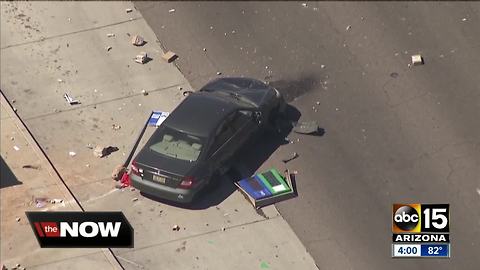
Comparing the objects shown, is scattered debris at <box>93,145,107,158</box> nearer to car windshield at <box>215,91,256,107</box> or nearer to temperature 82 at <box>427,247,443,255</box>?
car windshield at <box>215,91,256,107</box>

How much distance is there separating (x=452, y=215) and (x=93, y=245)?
22.9 feet

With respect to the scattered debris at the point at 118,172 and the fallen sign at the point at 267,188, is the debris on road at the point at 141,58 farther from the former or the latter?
the fallen sign at the point at 267,188

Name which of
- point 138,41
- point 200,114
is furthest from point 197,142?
point 138,41

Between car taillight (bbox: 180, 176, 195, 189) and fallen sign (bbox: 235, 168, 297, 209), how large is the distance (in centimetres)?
115

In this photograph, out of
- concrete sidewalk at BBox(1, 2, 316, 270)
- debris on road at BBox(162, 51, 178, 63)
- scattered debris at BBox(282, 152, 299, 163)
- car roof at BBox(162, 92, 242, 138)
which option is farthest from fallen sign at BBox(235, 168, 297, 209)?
debris on road at BBox(162, 51, 178, 63)

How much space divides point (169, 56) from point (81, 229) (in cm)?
608

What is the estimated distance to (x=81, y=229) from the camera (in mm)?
18828

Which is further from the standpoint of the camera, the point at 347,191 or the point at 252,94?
the point at 252,94

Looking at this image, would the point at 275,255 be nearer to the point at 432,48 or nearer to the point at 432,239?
the point at 432,239

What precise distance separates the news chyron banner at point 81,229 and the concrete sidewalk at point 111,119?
24cm

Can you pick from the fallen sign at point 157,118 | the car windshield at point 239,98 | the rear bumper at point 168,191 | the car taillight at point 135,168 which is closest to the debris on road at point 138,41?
the fallen sign at point 157,118

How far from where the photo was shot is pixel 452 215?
1872cm

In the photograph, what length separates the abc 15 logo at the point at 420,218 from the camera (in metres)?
18.3

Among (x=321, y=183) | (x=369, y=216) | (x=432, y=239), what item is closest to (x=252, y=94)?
(x=321, y=183)
